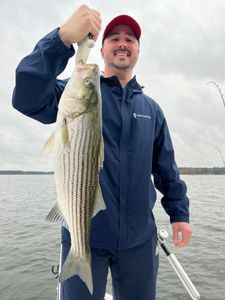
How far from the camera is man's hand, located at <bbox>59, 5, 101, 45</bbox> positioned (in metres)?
2.80

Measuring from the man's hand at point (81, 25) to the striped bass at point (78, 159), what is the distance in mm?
259

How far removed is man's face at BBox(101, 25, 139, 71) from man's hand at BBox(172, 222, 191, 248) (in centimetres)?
199

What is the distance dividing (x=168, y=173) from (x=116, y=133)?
1028 mm

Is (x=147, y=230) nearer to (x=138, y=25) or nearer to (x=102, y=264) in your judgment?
(x=102, y=264)

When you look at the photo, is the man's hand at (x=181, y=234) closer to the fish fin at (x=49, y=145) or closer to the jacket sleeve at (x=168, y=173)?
the jacket sleeve at (x=168, y=173)

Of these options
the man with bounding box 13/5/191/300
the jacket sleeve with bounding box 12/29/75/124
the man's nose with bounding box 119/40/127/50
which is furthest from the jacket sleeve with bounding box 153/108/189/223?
the jacket sleeve with bounding box 12/29/75/124

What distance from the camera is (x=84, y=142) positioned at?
2834mm

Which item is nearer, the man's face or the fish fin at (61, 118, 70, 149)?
the fish fin at (61, 118, 70, 149)

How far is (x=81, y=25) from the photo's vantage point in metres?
2.80

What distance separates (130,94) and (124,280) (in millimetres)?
2026

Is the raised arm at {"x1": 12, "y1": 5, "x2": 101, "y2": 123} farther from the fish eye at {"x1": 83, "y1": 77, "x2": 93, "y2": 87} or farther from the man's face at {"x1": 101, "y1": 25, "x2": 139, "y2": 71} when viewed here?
the man's face at {"x1": 101, "y1": 25, "x2": 139, "y2": 71}

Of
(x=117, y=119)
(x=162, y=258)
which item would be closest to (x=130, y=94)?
(x=117, y=119)

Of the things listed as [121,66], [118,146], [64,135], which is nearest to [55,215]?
[64,135]

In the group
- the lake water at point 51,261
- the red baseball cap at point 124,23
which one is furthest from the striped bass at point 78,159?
the lake water at point 51,261
